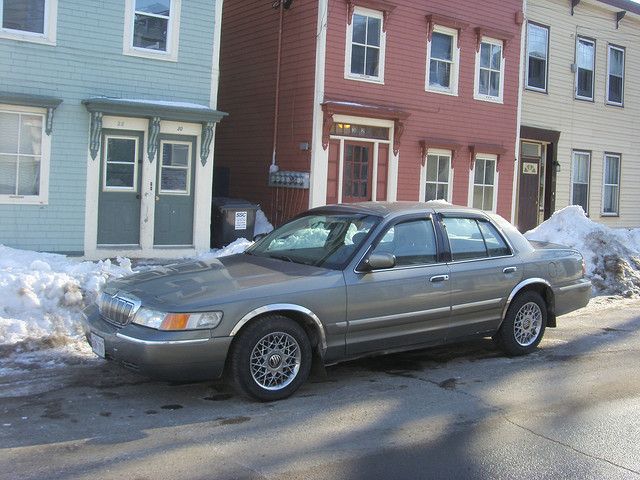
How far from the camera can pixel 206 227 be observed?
13406mm

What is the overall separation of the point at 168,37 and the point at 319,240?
305 inches

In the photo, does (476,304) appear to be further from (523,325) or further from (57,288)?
(57,288)

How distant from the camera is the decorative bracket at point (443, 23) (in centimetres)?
Result: 1638

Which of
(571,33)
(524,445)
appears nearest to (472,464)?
(524,445)

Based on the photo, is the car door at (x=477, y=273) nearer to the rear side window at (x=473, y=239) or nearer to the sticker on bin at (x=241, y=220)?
the rear side window at (x=473, y=239)

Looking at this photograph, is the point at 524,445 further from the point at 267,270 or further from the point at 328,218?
the point at 328,218

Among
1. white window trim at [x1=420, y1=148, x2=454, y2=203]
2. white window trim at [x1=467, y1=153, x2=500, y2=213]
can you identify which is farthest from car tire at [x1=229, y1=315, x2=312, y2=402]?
white window trim at [x1=467, y1=153, x2=500, y2=213]

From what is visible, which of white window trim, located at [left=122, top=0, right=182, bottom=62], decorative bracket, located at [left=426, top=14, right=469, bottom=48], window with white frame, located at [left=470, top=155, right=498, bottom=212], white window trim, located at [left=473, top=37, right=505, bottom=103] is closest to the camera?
white window trim, located at [left=122, top=0, right=182, bottom=62]

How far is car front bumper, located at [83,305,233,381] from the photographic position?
17.2 feet

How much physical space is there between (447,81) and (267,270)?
1234 cm

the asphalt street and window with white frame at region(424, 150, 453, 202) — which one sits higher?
window with white frame at region(424, 150, 453, 202)

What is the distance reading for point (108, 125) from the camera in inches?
483

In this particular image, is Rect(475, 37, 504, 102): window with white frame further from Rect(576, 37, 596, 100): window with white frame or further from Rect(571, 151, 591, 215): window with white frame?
Rect(571, 151, 591, 215): window with white frame

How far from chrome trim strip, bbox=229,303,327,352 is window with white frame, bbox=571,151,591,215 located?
17.0m
